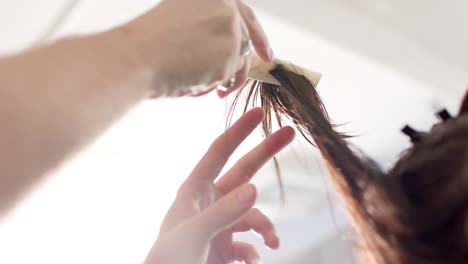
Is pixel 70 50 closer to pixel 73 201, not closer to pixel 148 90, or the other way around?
pixel 148 90

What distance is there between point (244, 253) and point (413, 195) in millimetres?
275

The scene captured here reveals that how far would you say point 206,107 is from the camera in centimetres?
123

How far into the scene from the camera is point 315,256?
7.30 feet

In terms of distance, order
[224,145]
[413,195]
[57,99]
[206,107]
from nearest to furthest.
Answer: [57,99] < [413,195] < [224,145] < [206,107]

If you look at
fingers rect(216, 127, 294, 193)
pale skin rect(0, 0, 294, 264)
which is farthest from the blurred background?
pale skin rect(0, 0, 294, 264)

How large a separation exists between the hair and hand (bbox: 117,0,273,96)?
0.57ft

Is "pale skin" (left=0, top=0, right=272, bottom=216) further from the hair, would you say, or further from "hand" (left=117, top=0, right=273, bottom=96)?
the hair

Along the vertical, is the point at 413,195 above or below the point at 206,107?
below

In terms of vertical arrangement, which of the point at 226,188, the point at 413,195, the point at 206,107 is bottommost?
the point at 413,195

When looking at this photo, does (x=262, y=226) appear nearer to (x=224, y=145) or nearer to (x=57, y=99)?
(x=224, y=145)


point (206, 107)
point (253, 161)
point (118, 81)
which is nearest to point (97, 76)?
point (118, 81)

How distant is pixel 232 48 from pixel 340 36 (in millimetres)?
746

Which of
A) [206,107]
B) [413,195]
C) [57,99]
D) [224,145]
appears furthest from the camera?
[206,107]

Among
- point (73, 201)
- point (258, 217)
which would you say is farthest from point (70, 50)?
point (73, 201)
